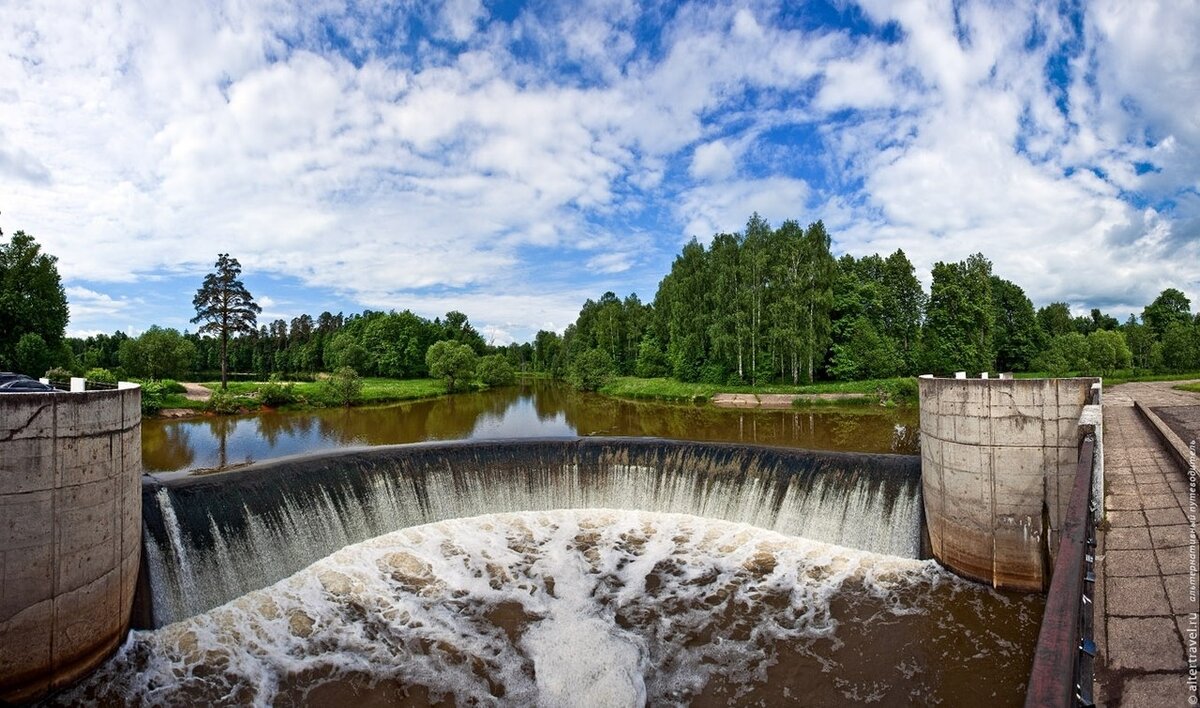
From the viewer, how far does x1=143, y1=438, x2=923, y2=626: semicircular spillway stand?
33.3ft

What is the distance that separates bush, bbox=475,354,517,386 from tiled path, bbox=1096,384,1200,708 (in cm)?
6081

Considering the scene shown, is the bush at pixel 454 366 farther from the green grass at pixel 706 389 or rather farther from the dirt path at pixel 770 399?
the dirt path at pixel 770 399

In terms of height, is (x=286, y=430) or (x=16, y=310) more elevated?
(x=16, y=310)

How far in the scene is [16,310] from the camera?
A: 32281 mm

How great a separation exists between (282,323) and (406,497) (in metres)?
105

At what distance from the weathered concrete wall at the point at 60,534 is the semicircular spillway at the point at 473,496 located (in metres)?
1.55

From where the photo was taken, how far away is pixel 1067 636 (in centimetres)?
227

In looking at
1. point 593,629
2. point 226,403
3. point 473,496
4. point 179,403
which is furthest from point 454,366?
point 593,629

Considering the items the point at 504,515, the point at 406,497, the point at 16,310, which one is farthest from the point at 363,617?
the point at 16,310

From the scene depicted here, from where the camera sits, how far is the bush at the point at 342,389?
40.4 m

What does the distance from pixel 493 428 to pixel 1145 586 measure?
2713 cm

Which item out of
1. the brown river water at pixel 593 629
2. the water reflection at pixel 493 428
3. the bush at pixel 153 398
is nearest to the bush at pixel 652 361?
the water reflection at pixel 493 428

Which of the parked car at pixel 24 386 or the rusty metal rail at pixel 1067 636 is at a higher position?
the parked car at pixel 24 386

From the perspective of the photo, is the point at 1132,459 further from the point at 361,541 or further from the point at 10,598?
the point at 10,598
